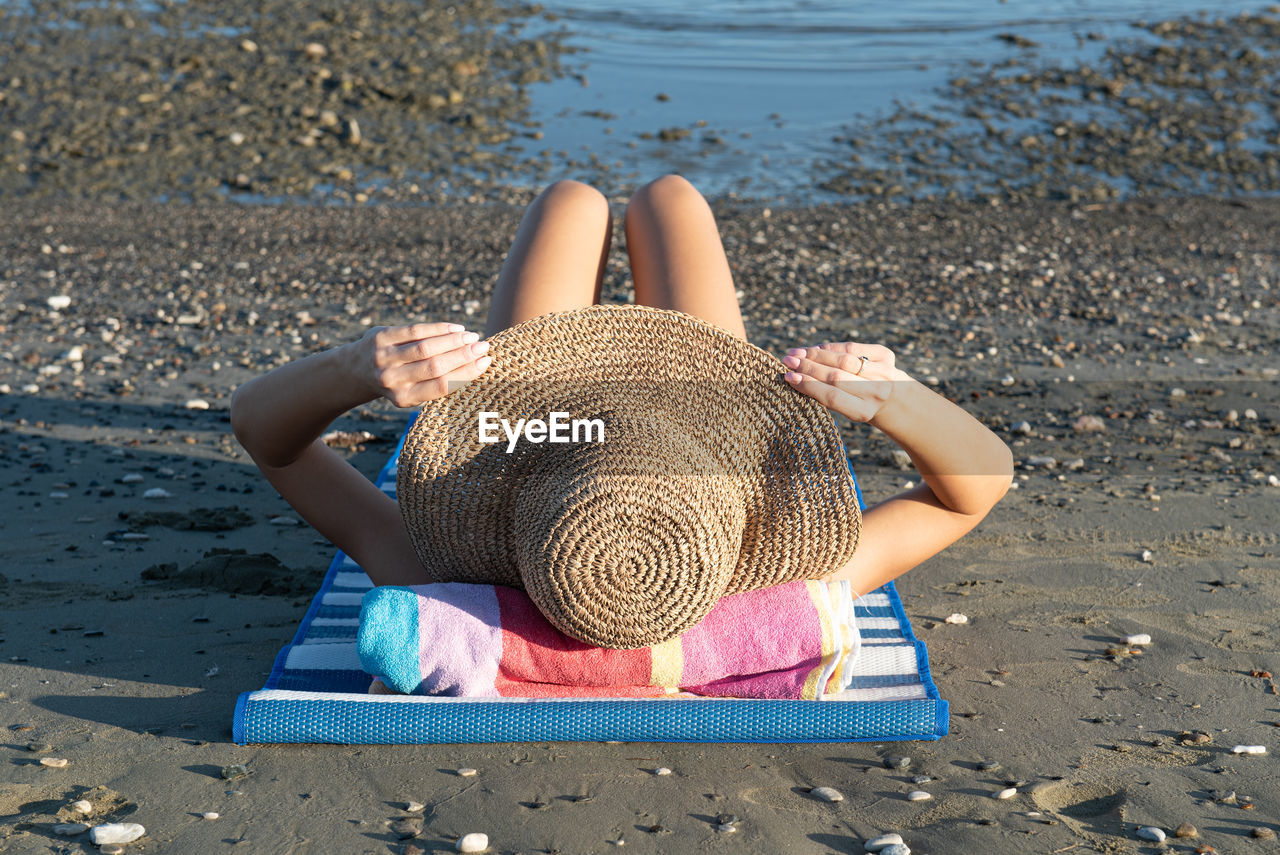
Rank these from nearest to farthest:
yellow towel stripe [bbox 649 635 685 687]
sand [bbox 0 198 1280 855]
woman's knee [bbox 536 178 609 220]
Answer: sand [bbox 0 198 1280 855]
yellow towel stripe [bbox 649 635 685 687]
woman's knee [bbox 536 178 609 220]

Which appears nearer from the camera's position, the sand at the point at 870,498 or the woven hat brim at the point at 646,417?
the sand at the point at 870,498

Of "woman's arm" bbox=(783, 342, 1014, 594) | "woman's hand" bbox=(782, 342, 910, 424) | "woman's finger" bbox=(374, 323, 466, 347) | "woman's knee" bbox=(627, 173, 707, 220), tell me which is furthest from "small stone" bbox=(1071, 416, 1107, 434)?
"woman's finger" bbox=(374, 323, 466, 347)

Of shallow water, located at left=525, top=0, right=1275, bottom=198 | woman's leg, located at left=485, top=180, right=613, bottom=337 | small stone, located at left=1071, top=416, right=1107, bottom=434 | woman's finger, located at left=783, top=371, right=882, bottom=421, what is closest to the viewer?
woman's finger, located at left=783, top=371, right=882, bottom=421

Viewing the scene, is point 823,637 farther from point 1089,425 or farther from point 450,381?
point 1089,425

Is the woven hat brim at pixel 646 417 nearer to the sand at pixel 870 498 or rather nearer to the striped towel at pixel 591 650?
the striped towel at pixel 591 650

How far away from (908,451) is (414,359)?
1157 millimetres

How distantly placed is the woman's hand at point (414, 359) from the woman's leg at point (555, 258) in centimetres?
104

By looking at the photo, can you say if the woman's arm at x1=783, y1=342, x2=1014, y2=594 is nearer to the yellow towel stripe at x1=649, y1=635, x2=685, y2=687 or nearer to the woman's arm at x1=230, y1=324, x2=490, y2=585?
the yellow towel stripe at x1=649, y1=635, x2=685, y2=687

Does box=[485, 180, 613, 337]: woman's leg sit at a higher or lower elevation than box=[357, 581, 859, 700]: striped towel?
higher

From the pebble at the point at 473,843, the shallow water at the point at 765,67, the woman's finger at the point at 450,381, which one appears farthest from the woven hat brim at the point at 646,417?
the shallow water at the point at 765,67

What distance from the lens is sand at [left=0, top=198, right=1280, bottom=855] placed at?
7.84 feet

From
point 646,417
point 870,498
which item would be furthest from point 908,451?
point 870,498

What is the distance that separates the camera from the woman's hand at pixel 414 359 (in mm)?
2418

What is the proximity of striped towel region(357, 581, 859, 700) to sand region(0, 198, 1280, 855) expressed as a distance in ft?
0.49
